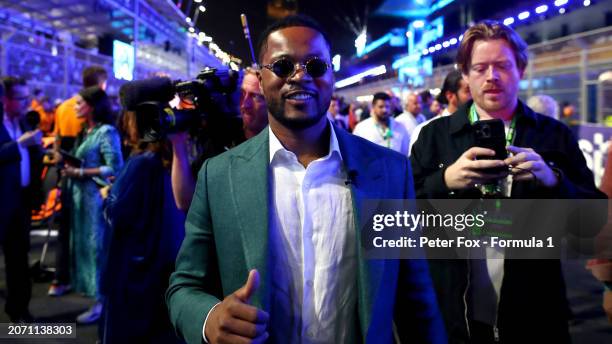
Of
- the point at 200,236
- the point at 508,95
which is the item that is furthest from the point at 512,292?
the point at 200,236

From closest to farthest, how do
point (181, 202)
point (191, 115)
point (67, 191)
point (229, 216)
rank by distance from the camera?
point (229, 216) → point (191, 115) → point (181, 202) → point (67, 191)

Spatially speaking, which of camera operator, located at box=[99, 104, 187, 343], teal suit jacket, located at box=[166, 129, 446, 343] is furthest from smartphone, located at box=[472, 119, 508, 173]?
camera operator, located at box=[99, 104, 187, 343]

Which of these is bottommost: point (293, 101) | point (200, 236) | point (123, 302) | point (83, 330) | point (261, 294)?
point (83, 330)

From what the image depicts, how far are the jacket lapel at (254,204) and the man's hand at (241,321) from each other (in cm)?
19

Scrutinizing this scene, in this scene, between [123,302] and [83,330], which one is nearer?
[123,302]

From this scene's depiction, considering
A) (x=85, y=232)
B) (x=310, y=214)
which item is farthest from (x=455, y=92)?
(x=85, y=232)

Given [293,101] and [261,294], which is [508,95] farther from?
[261,294]

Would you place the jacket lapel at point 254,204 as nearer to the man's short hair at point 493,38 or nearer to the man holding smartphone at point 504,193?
the man holding smartphone at point 504,193

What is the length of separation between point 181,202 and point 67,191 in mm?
3097

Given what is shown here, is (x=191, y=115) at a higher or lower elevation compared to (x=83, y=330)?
higher

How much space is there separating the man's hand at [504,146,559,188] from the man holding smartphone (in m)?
0.16

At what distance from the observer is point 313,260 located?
1530 mm

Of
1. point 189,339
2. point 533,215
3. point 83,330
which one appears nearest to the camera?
point 189,339

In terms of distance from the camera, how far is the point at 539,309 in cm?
207
